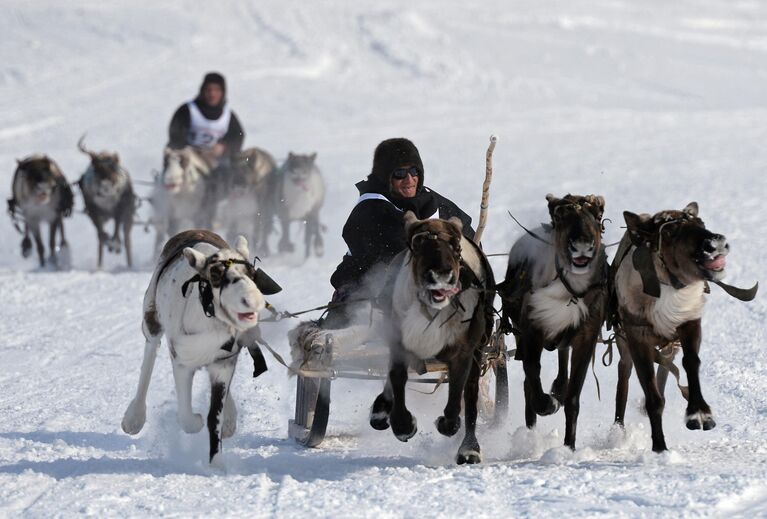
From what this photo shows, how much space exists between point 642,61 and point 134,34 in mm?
13406

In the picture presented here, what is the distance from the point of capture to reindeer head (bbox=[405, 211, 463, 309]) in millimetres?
5480

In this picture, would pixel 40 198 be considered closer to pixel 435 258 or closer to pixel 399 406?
pixel 399 406

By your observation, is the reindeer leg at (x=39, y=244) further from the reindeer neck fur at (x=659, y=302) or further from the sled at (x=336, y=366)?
the reindeer neck fur at (x=659, y=302)

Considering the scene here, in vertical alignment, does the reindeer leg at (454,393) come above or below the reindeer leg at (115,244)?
below

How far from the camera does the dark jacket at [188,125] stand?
15883mm

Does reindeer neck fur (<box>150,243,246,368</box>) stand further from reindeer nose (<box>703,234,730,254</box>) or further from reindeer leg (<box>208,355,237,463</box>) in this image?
reindeer nose (<box>703,234,730,254</box>)

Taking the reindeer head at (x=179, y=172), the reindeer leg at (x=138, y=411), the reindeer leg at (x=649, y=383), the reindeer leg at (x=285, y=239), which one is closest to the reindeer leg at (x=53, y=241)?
the reindeer head at (x=179, y=172)

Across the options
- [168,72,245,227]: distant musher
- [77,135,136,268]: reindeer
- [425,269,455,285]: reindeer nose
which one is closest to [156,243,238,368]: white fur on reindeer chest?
[425,269,455,285]: reindeer nose

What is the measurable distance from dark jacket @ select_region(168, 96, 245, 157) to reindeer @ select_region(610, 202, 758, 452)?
10390mm

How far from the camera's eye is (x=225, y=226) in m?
15.6

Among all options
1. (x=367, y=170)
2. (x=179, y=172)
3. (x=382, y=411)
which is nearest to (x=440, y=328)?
(x=382, y=411)

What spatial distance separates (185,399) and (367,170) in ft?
43.6

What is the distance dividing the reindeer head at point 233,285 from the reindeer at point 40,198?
9309mm

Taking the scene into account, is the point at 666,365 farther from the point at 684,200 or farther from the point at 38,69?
the point at 38,69
